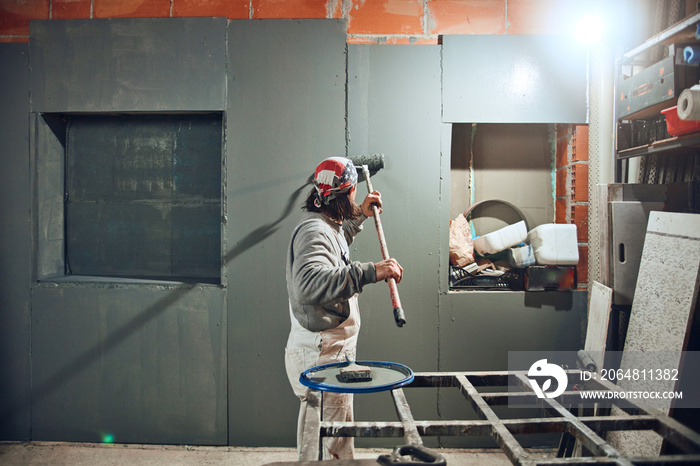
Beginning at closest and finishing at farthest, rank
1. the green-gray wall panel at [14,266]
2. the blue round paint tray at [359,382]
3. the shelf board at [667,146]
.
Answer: the blue round paint tray at [359,382] → the shelf board at [667,146] → the green-gray wall panel at [14,266]

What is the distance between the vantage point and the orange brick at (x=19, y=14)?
3131 mm

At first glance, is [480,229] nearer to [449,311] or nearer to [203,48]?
[449,311]

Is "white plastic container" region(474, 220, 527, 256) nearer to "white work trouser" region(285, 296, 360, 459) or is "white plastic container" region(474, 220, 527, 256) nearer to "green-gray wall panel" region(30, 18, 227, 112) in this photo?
"white work trouser" region(285, 296, 360, 459)

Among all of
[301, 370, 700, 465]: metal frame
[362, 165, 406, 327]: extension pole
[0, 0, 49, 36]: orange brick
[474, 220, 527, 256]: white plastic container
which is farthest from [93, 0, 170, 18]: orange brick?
[301, 370, 700, 465]: metal frame

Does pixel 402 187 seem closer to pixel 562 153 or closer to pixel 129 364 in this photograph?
pixel 562 153

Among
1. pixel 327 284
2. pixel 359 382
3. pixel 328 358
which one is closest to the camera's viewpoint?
pixel 359 382

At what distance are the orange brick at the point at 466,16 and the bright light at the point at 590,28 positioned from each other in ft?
1.69

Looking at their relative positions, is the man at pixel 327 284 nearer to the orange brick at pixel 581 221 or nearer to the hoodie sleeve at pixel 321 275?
the hoodie sleeve at pixel 321 275

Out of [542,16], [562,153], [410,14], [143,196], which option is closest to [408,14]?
[410,14]

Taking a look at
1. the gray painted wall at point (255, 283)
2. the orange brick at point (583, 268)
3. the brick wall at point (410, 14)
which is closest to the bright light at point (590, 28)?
the brick wall at point (410, 14)

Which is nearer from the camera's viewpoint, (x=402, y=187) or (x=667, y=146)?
(x=667, y=146)

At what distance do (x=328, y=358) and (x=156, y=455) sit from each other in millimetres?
1617

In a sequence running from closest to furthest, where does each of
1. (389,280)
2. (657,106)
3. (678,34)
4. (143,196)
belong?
(389,280) → (678,34) → (657,106) → (143,196)

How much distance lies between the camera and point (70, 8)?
312cm
